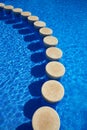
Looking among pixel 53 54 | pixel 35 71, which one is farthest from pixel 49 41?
pixel 35 71

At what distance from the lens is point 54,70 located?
5523mm

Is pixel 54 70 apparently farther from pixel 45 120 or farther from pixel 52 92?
Answer: pixel 45 120

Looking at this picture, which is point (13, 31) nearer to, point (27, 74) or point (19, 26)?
point (19, 26)

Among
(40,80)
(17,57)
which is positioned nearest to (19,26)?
(17,57)

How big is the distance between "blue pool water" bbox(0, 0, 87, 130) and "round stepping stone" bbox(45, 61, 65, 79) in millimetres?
541

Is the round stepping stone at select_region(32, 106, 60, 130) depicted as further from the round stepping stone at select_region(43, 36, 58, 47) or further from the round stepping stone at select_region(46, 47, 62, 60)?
the round stepping stone at select_region(43, 36, 58, 47)

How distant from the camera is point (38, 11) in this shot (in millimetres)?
10820

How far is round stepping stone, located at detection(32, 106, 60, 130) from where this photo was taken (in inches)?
157

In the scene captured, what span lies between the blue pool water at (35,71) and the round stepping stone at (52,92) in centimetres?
53

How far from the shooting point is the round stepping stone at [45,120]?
3982 mm

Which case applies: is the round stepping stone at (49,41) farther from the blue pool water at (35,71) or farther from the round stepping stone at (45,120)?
the round stepping stone at (45,120)

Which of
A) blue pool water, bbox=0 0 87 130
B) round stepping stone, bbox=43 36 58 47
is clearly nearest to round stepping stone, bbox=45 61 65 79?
blue pool water, bbox=0 0 87 130

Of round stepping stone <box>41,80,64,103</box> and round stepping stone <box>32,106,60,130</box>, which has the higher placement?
round stepping stone <box>41,80,64,103</box>

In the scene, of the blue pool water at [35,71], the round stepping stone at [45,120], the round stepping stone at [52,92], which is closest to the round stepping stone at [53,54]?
the blue pool water at [35,71]
